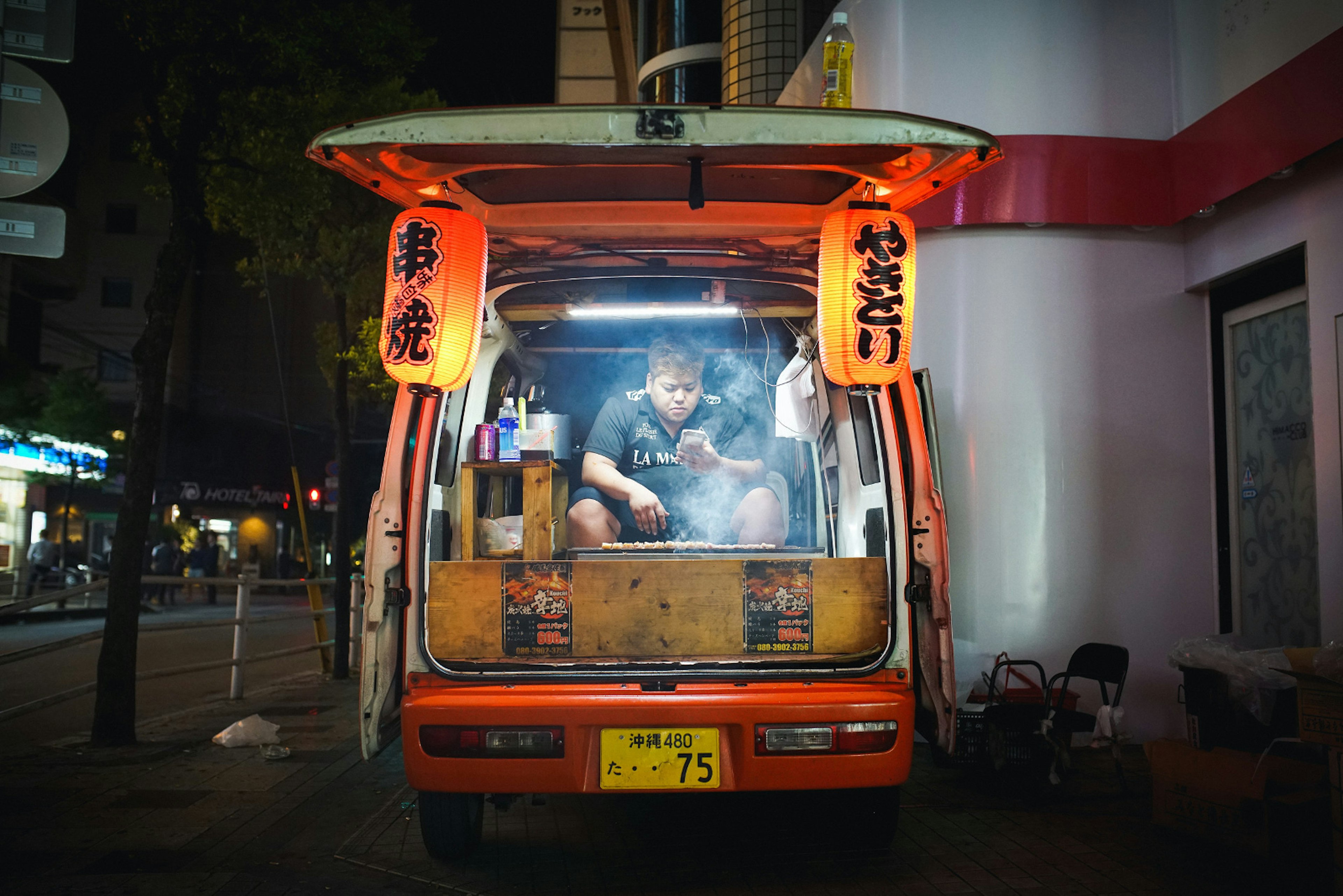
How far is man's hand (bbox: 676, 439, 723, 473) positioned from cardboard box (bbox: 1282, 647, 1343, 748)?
10.0 ft

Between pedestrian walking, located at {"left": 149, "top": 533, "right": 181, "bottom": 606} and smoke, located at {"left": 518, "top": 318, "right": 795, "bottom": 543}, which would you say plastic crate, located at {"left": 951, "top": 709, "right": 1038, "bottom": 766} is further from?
pedestrian walking, located at {"left": 149, "top": 533, "right": 181, "bottom": 606}

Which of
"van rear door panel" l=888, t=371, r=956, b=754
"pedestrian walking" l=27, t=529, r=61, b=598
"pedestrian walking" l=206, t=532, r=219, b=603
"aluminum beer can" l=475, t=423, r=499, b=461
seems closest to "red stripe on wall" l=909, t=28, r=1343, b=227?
"van rear door panel" l=888, t=371, r=956, b=754

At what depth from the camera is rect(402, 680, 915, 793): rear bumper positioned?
10.8 feet

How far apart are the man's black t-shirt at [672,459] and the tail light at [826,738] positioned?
91.1 inches

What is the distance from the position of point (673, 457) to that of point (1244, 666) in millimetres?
3107

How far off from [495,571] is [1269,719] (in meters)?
3.58

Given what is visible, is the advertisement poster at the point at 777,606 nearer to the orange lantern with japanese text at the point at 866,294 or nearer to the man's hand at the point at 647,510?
the orange lantern with japanese text at the point at 866,294

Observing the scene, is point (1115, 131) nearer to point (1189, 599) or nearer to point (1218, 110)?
point (1218, 110)

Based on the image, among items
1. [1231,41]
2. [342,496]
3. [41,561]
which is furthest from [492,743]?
[41,561]

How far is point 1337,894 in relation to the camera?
10.8 feet

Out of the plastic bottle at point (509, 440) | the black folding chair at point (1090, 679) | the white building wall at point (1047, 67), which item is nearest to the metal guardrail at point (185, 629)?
the plastic bottle at point (509, 440)

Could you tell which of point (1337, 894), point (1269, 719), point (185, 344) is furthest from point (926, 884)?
point (185, 344)

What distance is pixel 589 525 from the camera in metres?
5.39

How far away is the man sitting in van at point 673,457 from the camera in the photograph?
559cm
